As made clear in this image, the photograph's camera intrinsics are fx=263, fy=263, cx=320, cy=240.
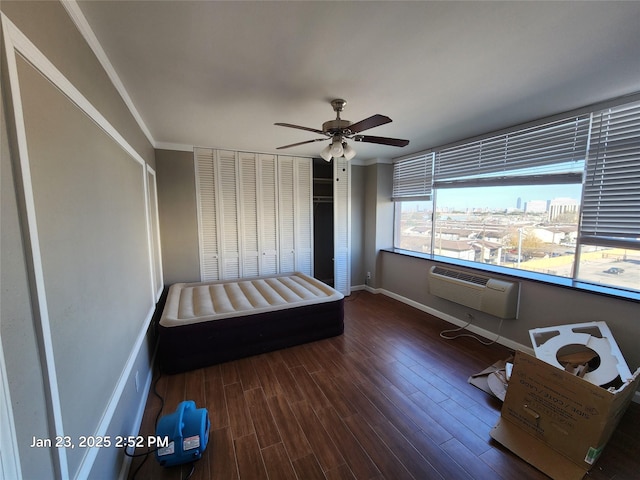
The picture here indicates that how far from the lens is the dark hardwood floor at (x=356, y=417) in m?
1.60

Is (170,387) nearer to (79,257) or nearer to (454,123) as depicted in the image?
(79,257)

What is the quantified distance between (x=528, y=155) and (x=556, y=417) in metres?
2.46

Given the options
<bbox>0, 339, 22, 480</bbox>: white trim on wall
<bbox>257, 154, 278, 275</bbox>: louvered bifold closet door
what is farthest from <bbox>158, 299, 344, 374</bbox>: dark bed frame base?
<bbox>0, 339, 22, 480</bbox>: white trim on wall

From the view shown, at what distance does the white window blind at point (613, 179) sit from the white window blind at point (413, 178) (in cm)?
184

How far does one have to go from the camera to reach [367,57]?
1.63 meters

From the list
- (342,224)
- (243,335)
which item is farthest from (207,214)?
(342,224)

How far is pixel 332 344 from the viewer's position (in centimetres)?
307

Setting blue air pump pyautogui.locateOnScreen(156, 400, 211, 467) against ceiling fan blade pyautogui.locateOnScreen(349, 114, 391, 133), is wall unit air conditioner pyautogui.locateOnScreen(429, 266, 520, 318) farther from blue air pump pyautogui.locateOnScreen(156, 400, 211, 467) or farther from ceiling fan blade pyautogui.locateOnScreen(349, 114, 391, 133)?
blue air pump pyautogui.locateOnScreen(156, 400, 211, 467)

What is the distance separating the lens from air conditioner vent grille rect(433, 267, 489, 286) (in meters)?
3.13

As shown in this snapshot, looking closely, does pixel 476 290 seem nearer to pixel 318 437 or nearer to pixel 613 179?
pixel 613 179

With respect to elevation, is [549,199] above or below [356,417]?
above

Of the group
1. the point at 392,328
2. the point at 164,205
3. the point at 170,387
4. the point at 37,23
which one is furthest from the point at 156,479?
the point at 164,205

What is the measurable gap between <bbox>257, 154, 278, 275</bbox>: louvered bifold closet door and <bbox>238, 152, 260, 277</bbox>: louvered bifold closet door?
6cm

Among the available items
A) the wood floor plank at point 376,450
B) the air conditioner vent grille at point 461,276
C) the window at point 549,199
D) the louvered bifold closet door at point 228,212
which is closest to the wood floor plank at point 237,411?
the wood floor plank at point 376,450
